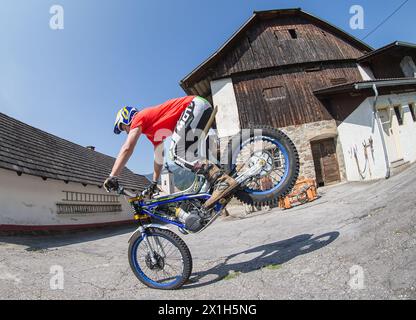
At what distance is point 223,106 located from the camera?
555 inches

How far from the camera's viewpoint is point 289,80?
14.5 meters

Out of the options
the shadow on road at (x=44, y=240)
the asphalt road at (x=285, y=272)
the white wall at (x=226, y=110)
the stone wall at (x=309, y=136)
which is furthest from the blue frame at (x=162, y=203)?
the stone wall at (x=309, y=136)

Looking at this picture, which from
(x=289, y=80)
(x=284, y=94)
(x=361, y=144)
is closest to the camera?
(x=361, y=144)

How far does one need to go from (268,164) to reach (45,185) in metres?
10.3

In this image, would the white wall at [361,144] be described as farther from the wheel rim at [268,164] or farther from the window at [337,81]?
the wheel rim at [268,164]

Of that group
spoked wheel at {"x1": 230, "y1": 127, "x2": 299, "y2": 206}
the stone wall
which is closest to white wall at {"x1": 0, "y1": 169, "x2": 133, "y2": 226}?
spoked wheel at {"x1": 230, "y1": 127, "x2": 299, "y2": 206}

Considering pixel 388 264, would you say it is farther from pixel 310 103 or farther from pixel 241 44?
pixel 241 44

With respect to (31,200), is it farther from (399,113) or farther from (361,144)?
(399,113)

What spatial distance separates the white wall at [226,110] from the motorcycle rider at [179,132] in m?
10.8

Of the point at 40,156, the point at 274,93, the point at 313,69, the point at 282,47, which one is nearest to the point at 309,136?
the point at 274,93

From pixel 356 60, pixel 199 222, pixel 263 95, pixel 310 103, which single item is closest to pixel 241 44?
pixel 263 95

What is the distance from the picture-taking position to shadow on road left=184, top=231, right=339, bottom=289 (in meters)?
2.64

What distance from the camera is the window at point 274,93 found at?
14188 millimetres
